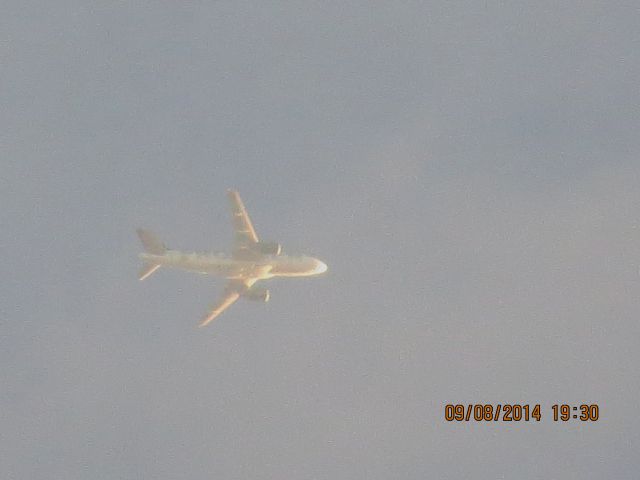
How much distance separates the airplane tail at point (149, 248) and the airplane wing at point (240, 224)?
14.3 m

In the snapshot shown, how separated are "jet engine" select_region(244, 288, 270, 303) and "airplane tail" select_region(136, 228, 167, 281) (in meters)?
17.9

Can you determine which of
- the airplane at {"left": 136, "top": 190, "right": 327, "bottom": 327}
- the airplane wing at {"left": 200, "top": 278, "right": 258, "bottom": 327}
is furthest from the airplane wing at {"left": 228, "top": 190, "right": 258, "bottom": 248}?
the airplane wing at {"left": 200, "top": 278, "right": 258, "bottom": 327}

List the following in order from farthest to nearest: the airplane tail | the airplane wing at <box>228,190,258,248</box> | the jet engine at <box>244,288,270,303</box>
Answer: the jet engine at <box>244,288,270,303</box> → the airplane tail → the airplane wing at <box>228,190,258,248</box>

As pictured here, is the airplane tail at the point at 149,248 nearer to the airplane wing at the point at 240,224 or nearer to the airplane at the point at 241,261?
the airplane at the point at 241,261

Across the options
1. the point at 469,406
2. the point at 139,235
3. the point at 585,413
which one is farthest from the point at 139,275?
the point at 585,413

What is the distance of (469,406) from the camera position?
502ft

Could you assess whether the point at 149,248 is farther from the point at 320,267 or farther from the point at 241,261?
the point at 320,267

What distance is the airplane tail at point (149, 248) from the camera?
174000 mm

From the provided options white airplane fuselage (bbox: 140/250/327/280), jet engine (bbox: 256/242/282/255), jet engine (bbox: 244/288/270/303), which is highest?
jet engine (bbox: 256/242/282/255)

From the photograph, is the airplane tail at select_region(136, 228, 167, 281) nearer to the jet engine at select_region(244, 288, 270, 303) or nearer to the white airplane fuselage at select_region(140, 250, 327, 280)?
the white airplane fuselage at select_region(140, 250, 327, 280)

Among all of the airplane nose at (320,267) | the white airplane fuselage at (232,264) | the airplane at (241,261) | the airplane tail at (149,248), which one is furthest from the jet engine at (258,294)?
the airplane tail at (149,248)

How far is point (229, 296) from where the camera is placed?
18525cm

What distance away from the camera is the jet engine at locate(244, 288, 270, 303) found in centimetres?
18100

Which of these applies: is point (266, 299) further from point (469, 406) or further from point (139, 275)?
point (469, 406)
